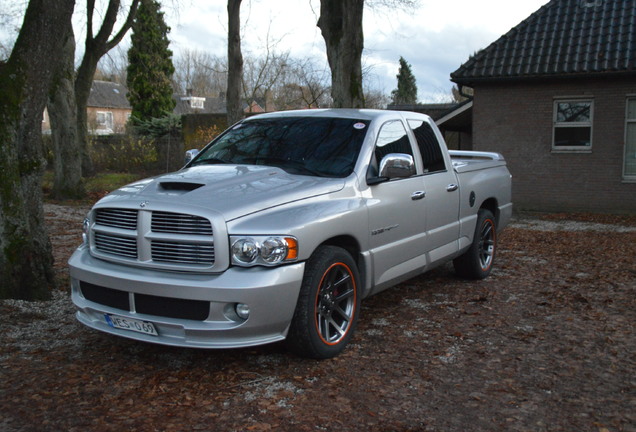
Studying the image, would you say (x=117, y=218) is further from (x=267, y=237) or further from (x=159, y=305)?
(x=267, y=237)

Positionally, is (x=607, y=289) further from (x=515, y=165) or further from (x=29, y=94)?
(x=515, y=165)

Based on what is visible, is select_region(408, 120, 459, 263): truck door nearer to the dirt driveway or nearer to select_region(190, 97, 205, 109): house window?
the dirt driveway

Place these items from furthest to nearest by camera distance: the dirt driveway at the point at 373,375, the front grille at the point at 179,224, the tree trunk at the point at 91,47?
the tree trunk at the point at 91,47 < the front grille at the point at 179,224 < the dirt driveway at the point at 373,375

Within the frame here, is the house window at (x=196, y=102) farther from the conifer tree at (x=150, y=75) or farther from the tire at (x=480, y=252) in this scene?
the tire at (x=480, y=252)

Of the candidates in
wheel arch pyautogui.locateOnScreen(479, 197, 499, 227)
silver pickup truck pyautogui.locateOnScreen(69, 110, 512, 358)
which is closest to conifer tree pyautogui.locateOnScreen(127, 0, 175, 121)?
wheel arch pyautogui.locateOnScreen(479, 197, 499, 227)

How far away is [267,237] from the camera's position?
13.7ft

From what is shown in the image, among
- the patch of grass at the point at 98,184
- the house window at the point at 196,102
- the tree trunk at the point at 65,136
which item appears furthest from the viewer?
the house window at the point at 196,102

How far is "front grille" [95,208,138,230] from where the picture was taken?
14.6 feet

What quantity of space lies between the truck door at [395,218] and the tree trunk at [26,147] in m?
3.34

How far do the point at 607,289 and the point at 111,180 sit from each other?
18588 mm

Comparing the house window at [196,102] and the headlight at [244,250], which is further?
the house window at [196,102]

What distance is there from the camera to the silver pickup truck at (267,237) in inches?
163

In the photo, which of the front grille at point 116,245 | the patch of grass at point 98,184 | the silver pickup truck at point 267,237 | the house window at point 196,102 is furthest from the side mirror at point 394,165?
the house window at point 196,102

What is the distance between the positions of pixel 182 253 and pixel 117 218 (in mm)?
674
